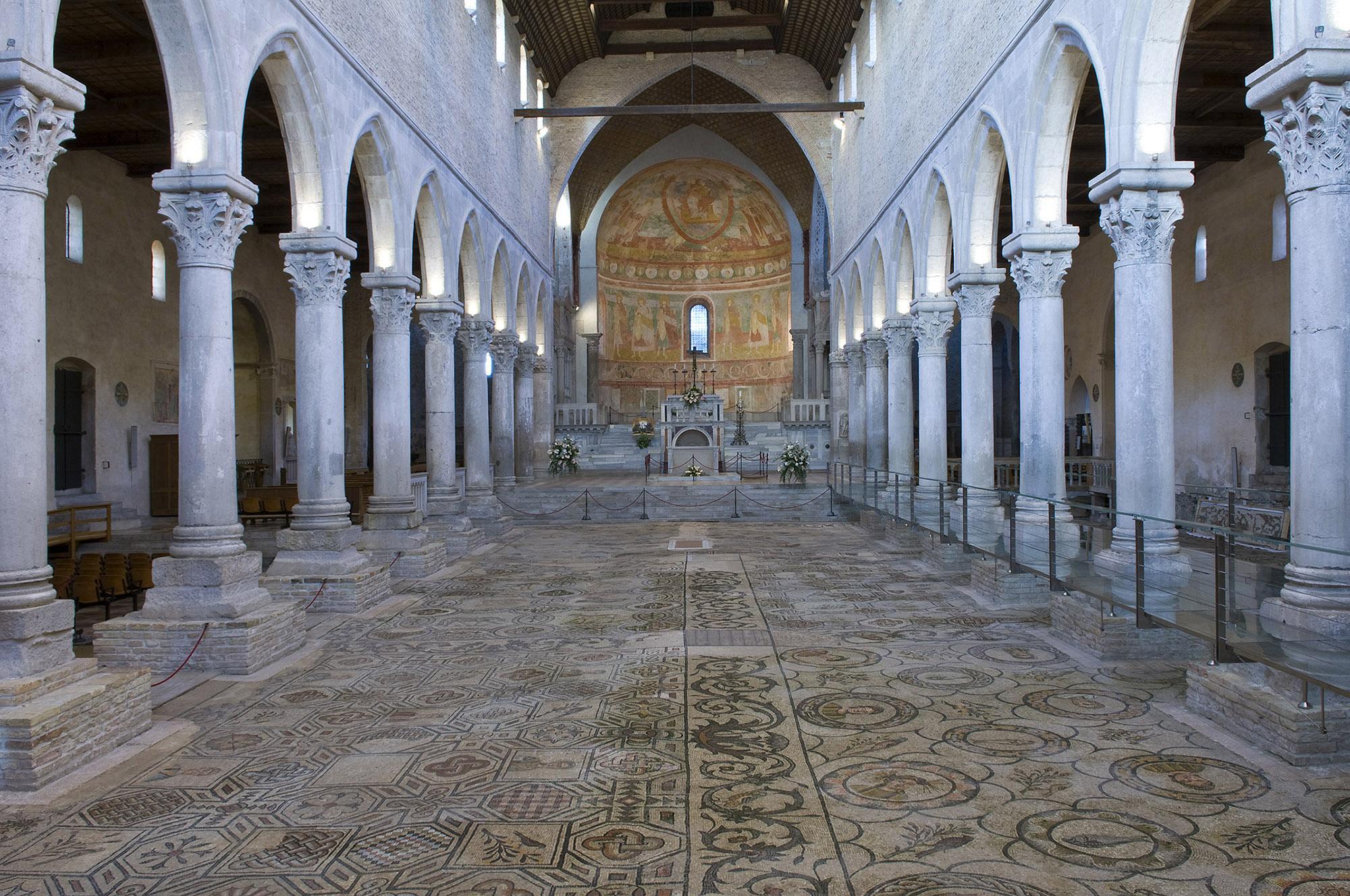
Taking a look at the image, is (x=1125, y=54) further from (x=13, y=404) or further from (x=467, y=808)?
(x=13, y=404)

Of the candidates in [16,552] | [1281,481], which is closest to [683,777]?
[16,552]

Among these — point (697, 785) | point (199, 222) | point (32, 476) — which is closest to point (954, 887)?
point (697, 785)

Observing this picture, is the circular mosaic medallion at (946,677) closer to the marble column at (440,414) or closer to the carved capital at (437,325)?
the marble column at (440,414)

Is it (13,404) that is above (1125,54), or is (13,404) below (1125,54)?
below

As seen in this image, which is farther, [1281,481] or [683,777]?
[1281,481]

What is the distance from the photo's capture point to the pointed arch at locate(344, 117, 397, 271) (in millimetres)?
14031

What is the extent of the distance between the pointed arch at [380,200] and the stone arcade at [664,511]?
0.17 feet

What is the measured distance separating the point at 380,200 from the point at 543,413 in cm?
1654

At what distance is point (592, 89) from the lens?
30.6 meters

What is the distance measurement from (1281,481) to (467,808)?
18.7 metres

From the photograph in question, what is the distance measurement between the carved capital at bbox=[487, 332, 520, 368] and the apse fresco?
19693 mm

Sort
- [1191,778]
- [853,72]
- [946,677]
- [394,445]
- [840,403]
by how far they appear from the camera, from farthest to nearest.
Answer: [840,403] < [853,72] < [394,445] < [946,677] < [1191,778]

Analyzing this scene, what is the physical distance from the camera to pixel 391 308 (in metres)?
14.5

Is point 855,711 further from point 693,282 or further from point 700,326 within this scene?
point 693,282
